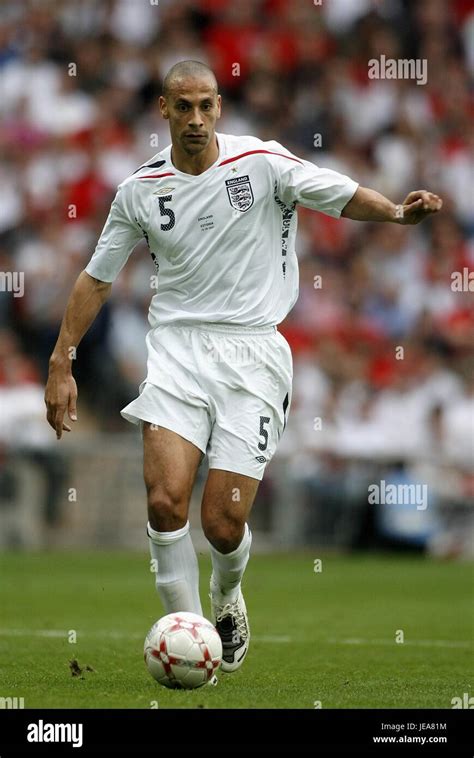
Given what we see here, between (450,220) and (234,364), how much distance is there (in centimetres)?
1280

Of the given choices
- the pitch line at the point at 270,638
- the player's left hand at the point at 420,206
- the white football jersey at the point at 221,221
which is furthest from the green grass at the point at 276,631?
the player's left hand at the point at 420,206

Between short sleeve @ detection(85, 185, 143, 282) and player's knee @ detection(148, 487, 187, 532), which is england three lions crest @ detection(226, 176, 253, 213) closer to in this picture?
short sleeve @ detection(85, 185, 143, 282)

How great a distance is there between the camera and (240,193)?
7.36m

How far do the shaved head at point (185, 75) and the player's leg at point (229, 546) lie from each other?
1901mm

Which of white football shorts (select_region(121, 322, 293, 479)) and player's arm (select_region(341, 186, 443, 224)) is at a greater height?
player's arm (select_region(341, 186, 443, 224))

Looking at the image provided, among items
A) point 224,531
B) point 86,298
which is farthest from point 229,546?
point 86,298

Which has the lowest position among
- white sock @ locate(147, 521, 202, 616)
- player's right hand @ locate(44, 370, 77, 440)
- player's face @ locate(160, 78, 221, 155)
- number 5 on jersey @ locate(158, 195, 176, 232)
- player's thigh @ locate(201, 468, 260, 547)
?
white sock @ locate(147, 521, 202, 616)

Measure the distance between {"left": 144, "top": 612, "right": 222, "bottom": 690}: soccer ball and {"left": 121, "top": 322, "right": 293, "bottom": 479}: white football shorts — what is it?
0.83 meters

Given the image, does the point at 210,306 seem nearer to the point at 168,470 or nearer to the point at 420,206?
the point at 168,470

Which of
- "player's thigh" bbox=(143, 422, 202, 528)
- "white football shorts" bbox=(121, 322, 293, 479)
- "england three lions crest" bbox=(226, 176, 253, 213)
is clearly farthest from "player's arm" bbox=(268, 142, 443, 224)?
"player's thigh" bbox=(143, 422, 202, 528)

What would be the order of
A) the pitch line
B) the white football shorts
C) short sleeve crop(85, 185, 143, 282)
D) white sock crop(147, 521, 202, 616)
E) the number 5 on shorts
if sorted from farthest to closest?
the pitch line
short sleeve crop(85, 185, 143, 282)
the number 5 on shorts
the white football shorts
white sock crop(147, 521, 202, 616)

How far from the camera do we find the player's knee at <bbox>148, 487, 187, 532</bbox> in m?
6.95

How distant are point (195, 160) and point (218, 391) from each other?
1168mm
